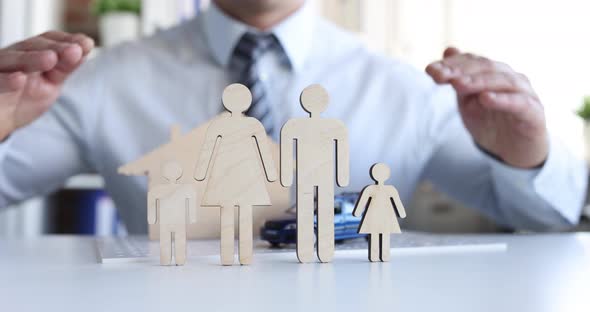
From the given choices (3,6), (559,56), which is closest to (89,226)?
(3,6)

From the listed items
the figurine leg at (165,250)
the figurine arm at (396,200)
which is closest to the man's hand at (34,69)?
the figurine leg at (165,250)

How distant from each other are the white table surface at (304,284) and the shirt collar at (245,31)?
2.63 ft

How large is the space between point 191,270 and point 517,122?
0.66 meters

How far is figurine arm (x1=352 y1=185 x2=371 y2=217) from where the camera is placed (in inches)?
23.1

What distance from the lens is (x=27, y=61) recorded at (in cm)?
86

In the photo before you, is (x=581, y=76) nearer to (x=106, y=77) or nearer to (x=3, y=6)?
(x=106, y=77)

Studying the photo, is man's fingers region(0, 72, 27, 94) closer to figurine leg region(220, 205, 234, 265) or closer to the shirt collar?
figurine leg region(220, 205, 234, 265)

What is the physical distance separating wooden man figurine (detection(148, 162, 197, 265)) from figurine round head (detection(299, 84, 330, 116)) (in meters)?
0.14

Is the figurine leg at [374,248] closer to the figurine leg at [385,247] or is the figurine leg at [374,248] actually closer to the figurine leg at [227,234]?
the figurine leg at [385,247]

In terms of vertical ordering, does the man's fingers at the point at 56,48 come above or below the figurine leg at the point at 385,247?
above

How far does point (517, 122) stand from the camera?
1009mm

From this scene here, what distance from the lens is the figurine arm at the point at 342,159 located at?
0.59 metres

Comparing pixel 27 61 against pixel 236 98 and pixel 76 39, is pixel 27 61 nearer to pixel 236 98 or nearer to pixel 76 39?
pixel 76 39

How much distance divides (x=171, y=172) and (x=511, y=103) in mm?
595
